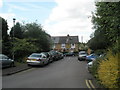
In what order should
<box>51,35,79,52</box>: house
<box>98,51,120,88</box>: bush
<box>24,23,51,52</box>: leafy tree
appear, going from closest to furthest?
<box>98,51,120,88</box>: bush → <box>24,23,51,52</box>: leafy tree → <box>51,35,79,52</box>: house

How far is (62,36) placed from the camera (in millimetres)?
93875

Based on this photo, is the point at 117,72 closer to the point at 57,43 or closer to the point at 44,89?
the point at 44,89

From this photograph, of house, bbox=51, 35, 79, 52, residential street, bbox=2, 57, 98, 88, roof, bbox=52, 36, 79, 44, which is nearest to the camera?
residential street, bbox=2, 57, 98, 88

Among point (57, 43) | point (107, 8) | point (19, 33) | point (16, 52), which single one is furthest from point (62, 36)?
point (107, 8)

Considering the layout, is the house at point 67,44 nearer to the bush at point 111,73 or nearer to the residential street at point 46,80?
the residential street at point 46,80

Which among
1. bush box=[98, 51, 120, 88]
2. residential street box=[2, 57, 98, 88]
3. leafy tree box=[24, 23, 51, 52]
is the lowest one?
residential street box=[2, 57, 98, 88]

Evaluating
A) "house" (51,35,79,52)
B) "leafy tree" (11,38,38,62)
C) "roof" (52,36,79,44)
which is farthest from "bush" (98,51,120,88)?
"roof" (52,36,79,44)

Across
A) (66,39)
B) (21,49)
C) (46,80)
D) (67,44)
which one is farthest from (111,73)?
(66,39)

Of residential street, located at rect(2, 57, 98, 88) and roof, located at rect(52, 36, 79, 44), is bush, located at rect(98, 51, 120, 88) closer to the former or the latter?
residential street, located at rect(2, 57, 98, 88)

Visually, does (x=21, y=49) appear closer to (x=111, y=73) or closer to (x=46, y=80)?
(x=46, y=80)

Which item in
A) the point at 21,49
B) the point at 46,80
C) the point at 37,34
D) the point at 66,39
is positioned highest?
the point at 66,39

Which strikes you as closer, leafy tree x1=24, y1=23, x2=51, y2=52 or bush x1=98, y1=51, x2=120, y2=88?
bush x1=98, y1=51, x2=120, y2=88

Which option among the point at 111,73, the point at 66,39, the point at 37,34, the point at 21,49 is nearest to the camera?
the point at 111,73

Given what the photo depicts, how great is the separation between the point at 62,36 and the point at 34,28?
57057 mm
